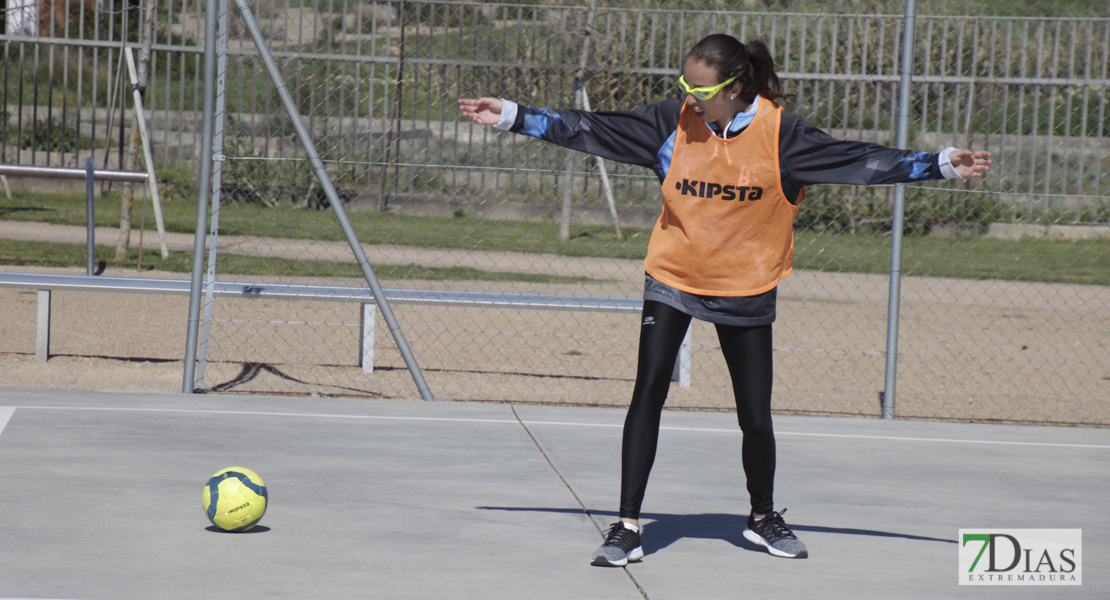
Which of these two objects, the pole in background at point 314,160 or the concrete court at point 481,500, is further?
the pole in background at point 314,160

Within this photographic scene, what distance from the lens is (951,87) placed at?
10.3 meters

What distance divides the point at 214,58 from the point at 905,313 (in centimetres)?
720

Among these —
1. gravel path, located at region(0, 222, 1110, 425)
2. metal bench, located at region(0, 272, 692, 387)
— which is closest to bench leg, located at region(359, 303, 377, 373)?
metal bench, located at region(0, 272, 692, 387)

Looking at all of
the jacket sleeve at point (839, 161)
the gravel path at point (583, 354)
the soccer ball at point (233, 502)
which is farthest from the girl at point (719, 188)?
the gravel path at point (583, 354)

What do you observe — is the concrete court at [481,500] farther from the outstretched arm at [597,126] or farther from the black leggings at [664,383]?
the outstretched arm at [597,126]

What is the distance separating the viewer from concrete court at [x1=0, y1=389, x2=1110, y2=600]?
3760 mm

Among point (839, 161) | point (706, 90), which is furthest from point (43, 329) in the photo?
point (839, 161)

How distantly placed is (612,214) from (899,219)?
5.36 m

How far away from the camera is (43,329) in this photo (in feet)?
25.2

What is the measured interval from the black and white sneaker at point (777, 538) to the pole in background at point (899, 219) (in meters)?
2.90

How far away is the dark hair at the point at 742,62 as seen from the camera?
3.73m

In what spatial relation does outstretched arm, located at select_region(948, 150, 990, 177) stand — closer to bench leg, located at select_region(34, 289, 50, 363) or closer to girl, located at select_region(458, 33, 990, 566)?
girl, located at select_region(458, 33, 990, 566)

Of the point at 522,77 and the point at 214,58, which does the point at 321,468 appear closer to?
the point at 214,58

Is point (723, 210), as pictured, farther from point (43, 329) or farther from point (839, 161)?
point (43, 329)
